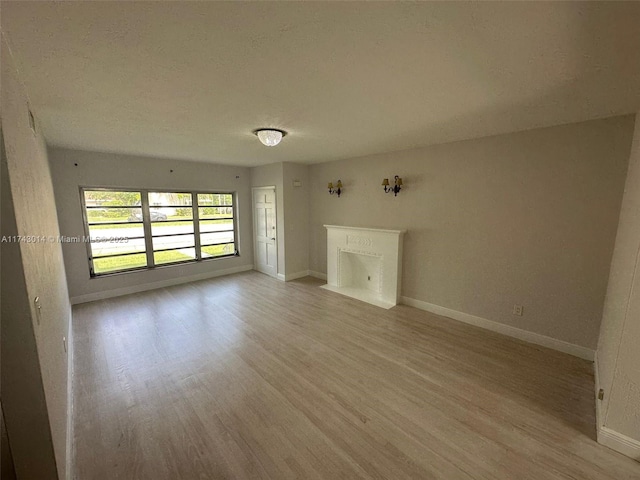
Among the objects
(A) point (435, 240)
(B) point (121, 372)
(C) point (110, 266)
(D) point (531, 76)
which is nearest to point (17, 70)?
(B) point (121, 372)

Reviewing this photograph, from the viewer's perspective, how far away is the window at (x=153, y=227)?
4418mm

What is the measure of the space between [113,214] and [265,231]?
278cm

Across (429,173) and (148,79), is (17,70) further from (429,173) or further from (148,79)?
(429,173)

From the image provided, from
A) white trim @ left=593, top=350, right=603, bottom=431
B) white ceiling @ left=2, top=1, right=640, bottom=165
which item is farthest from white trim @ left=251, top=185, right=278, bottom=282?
white trim @ left=593, top=350, right=603, bottom=431

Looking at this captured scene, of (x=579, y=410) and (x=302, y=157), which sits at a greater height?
(x=302, y=157)

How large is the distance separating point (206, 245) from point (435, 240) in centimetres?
465

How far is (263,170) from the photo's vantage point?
5.66 m

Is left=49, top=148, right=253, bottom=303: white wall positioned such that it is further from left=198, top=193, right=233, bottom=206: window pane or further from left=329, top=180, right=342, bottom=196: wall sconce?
left=329, top=180, right=342, bottom=196: wall sconce

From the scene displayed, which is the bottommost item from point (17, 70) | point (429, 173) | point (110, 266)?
point (110, 266)

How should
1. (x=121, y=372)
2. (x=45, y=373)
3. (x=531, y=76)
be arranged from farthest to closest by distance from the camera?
(x=121, y=372) → (x=531, y=76) → (x=45, y=373)

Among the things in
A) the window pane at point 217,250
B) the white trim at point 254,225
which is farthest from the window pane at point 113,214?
the white trim at point 254,225

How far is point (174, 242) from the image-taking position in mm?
5238

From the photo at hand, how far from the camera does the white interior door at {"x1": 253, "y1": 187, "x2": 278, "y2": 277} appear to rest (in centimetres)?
563

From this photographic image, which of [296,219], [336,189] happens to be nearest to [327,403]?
[336,189]
